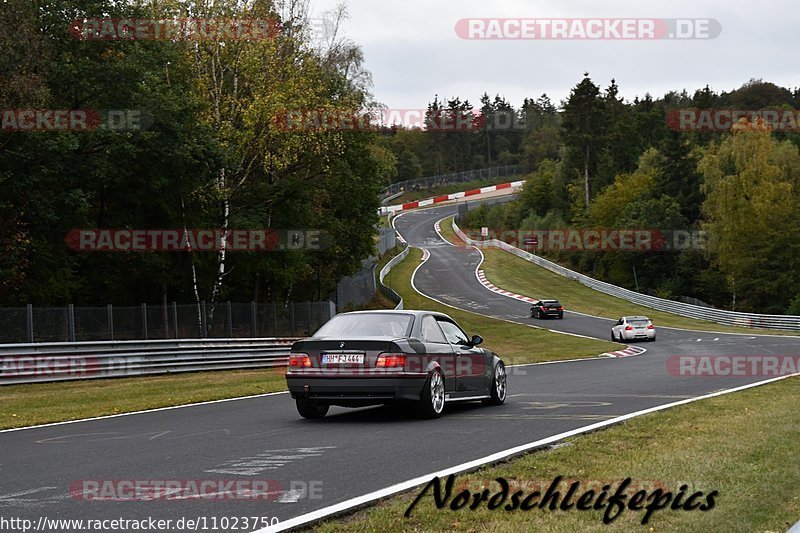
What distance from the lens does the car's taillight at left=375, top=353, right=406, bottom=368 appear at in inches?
476

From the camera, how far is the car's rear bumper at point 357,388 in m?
12.1

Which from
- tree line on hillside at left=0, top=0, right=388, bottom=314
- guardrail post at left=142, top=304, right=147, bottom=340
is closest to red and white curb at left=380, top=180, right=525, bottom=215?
tree line on hillside at left=0, top=0, right=388, bottom=314

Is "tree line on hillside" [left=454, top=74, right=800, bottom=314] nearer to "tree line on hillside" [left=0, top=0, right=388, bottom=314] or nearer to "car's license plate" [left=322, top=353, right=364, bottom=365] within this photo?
"tree line on hillside" [left=0, top=0, right=388, bottom=314]

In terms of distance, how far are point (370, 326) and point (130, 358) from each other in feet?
46.5

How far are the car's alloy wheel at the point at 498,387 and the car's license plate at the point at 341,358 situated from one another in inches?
135

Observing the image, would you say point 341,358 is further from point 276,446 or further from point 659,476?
point 659,476

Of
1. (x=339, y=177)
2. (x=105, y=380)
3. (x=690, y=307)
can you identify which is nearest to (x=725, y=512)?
(x=105, y=380)

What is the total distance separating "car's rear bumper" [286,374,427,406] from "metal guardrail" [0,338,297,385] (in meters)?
13.0

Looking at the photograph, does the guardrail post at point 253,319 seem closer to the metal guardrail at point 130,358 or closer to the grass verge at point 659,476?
the metal guardrail at point 130,358

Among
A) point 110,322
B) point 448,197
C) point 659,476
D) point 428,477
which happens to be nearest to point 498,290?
point 110,322

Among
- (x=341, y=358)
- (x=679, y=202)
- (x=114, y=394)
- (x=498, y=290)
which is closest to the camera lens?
(x=341, y=358)

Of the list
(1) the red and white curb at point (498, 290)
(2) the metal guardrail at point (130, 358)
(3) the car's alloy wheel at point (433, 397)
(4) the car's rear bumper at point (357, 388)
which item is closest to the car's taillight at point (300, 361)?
(4) the car's rear bumper at point (357, 388)

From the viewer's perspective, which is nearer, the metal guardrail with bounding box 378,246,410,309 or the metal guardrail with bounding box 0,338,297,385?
the metal guardrail with bounding box 0,338,297,385

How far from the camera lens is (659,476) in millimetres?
7746
